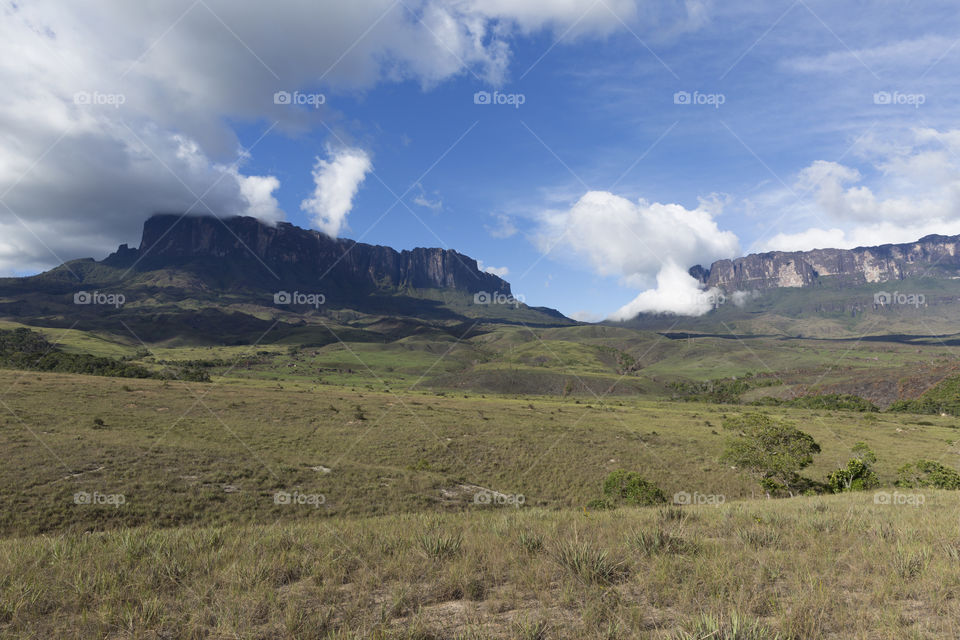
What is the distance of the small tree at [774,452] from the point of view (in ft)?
89.7

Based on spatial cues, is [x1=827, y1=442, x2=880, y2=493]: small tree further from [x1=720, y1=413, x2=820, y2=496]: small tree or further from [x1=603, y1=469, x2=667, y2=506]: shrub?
[x1=603, y1=469, x2=667, y2=506]: shrub

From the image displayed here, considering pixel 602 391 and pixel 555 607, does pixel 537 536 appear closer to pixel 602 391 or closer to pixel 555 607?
pixel 555 607

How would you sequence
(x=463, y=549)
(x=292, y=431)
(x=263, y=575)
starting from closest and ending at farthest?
1. (x=263, y=575)
2. (x=463, y=549)
3. (x=292, y=431)

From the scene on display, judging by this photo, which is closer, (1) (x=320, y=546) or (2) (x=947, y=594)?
(2) (x=947, y=594)

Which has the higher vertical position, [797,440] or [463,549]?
[463,549]

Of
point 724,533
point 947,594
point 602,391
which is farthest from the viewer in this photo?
point 602,391

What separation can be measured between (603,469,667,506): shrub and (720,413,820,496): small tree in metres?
8.84

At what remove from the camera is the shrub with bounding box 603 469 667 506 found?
2291cm

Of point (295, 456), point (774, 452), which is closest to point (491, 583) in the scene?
point (295, 456)

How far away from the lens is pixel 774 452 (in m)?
28.1

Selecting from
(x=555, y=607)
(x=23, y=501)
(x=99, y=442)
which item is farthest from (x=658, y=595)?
(x=99, y=442)

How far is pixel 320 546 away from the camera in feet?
25.6

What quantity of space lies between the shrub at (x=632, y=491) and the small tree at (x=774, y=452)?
8843 millimetres

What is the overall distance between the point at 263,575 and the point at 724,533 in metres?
8.67
